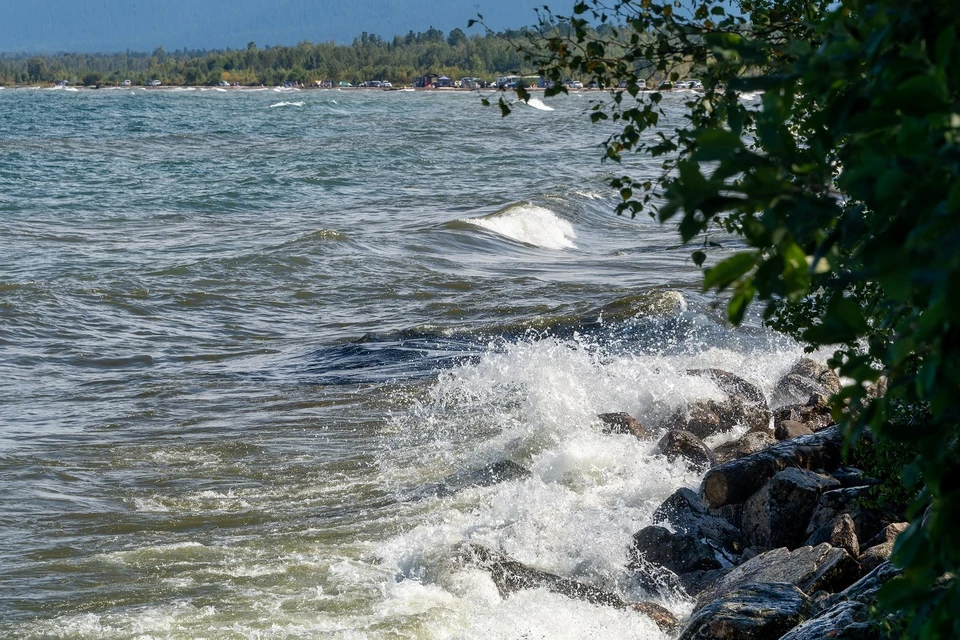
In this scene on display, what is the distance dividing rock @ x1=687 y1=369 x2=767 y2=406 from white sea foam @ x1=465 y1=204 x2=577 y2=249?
490 inches

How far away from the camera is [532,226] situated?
2548cm

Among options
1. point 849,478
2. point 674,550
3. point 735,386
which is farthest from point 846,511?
point 735,386

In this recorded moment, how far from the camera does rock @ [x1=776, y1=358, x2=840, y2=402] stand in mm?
11688

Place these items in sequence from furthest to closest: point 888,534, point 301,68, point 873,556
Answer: point 301,68 → point 888,534 → point 873,556

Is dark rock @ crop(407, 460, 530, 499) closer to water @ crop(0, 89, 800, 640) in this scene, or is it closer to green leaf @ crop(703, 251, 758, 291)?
water @ crop(0, 89, 800, 640)

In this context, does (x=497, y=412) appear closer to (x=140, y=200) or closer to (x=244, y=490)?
(x=244, y=490)

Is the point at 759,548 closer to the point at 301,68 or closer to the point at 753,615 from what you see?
the point at 753,615

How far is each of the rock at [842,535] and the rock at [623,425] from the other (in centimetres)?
334

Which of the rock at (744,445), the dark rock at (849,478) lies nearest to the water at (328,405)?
the rock at (744,445)

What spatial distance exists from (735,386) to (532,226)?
14.5m

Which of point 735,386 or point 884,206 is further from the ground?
point 884,206

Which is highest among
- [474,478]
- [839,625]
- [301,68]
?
[301,68]

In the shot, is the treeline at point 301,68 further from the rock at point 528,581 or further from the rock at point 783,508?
the rock at point 528,581

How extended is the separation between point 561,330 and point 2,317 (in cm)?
791
